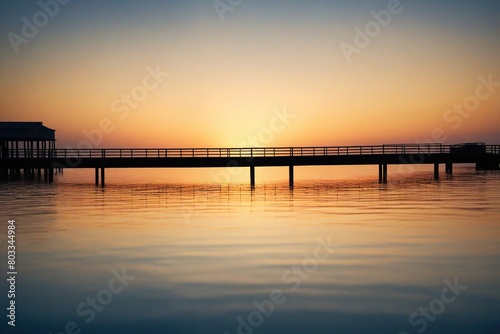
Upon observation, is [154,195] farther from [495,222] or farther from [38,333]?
[38,333]

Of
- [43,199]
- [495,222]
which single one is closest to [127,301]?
[495,222]

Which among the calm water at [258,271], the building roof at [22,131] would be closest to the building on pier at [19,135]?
the building roof at [22,131]

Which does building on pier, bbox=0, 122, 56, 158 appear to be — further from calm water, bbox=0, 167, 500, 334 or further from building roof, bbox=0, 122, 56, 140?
calm water, bbox=0, 167, 500, 334

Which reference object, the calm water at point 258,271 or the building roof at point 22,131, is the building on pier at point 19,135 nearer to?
the building roof at point 22,131

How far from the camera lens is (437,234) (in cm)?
1950

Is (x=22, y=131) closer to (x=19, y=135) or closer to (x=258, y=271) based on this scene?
(x=19, y=135)

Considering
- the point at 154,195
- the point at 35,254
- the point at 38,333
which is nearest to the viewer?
the point at 38,333

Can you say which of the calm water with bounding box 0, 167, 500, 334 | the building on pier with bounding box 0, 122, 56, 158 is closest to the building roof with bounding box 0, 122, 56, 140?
the building on pier with bounding box 0, 122, 56, 158

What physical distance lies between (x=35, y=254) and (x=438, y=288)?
33.8ft

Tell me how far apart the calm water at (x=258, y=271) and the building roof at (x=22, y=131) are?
34.4m

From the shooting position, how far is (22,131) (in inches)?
2341

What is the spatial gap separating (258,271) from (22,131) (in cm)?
5089

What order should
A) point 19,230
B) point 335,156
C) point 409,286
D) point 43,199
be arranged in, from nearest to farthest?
point 409,286, point 19,230, point 43,199, point 335,156

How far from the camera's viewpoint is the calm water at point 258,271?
1038cm
